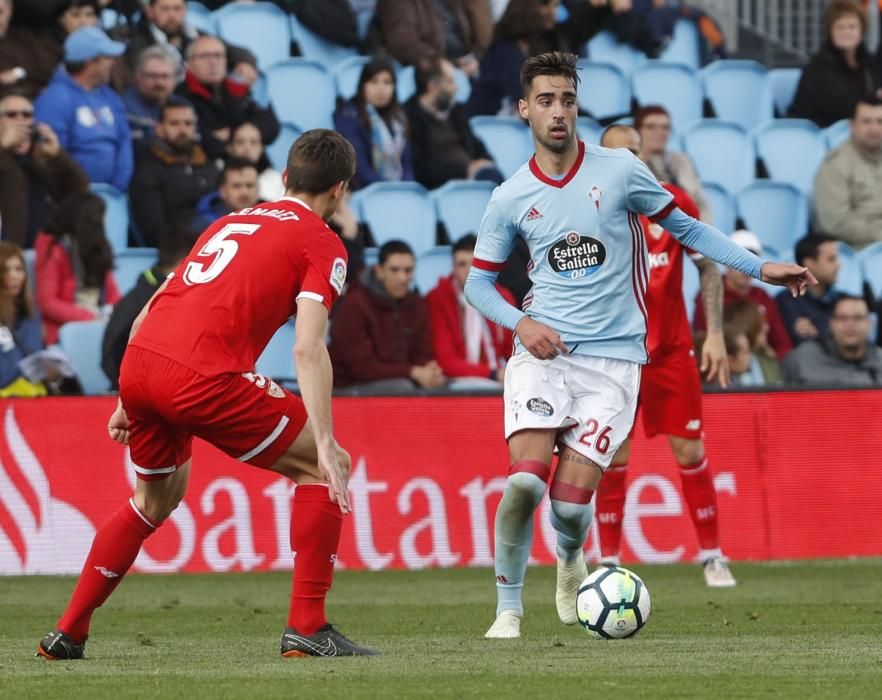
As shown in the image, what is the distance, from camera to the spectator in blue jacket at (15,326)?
41.5 ft

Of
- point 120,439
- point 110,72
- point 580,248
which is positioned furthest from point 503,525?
Result: point 110,72

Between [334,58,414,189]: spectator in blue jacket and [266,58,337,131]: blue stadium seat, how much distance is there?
2.36 ft

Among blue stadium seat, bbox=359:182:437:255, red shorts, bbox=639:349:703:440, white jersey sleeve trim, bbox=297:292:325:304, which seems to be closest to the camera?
white jersey sleeve trim, bbox=297:292:325:304

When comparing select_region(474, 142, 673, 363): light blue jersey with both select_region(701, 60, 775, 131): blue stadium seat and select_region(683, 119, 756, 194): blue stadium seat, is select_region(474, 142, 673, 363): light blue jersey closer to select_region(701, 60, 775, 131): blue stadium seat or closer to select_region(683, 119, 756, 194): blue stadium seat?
select_region(683, 119, 756, 194): blue stadium seat

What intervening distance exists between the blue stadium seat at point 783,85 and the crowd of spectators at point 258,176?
2.39 metres

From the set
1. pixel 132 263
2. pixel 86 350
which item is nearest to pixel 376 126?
pixel 132 263

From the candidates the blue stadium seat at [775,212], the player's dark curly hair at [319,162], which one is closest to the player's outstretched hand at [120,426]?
the player's dark curly hair at [319,162]

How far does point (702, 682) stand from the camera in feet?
19.3

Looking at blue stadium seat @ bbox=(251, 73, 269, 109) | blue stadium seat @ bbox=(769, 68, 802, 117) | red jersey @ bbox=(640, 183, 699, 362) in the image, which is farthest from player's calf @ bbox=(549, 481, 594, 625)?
blue stadium seat @ bbox=(769, 68, 802, 117)

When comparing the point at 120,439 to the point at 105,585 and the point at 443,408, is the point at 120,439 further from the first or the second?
the point at 443,408

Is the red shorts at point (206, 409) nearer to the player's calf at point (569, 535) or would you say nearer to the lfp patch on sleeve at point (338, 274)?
the lfp patch on sleeve at point (338, 274)

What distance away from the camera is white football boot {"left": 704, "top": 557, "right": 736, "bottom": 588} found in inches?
424

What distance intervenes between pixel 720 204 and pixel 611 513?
6.64 m

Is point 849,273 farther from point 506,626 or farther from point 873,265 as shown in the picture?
point 506,626
